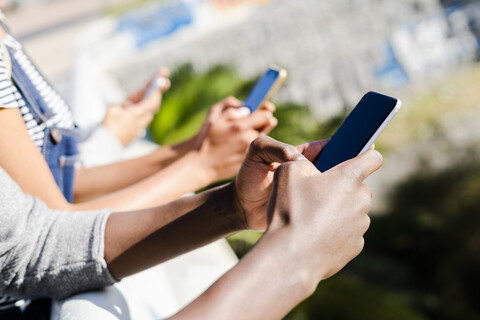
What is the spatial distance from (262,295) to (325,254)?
0.37ft

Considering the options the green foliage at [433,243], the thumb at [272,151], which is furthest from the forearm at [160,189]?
the green foliage at [433,243]

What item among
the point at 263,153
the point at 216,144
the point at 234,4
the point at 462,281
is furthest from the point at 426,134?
the point at 263,153

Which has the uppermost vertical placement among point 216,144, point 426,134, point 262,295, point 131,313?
point 262,295

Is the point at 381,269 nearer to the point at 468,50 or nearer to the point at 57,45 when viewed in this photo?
the point at 468,50

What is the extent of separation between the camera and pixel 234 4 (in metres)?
8.24

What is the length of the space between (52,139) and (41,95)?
139 millimetres

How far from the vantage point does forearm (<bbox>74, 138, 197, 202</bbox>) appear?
69.0 inches

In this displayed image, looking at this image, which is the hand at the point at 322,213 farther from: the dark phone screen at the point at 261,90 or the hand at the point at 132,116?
the hand at the point at 132,116

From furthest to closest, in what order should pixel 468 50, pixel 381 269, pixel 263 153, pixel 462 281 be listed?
pixel 468 50 → pixel 381 269 → pixel 462 281 → pixel 263 153

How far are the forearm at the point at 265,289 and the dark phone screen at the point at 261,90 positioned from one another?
82 cm

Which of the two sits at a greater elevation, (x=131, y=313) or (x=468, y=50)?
(x=131, y=313)

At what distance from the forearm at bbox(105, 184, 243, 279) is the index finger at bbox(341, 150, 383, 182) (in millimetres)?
331

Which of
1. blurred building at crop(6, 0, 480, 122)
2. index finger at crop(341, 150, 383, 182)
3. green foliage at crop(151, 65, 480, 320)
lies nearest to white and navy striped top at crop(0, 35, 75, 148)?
index finger at crop(341, 150, 383, 182)

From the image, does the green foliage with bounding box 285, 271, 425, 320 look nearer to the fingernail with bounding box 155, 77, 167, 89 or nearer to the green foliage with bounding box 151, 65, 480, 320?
the green foliage with bounding box 151, 65, 480, 320
